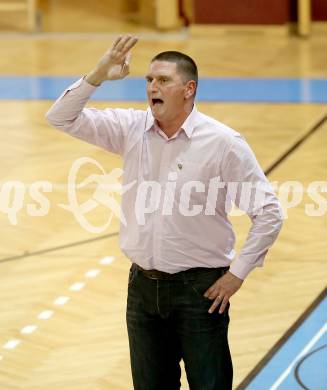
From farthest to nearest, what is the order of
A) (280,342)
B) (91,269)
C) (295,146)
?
(295,146) < (91,269) < (280,342)

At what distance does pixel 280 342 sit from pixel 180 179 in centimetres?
215

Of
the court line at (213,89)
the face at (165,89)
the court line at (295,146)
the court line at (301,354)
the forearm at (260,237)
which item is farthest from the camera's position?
the court line at (213,89)

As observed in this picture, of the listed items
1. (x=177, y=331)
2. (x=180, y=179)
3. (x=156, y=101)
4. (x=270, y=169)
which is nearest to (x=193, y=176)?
(x=180, y=179)

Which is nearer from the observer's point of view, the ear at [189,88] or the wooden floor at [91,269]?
the ear at [189,88]

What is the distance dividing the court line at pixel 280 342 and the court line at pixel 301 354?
0.43ft

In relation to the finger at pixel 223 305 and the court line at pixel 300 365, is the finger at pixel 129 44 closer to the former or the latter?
the finger at pixel 223 305

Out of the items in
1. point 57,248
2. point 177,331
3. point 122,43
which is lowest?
point 57,248

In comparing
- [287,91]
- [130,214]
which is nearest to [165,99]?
[130,214]

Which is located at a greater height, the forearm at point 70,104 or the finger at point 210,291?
the forearm at point 70,104

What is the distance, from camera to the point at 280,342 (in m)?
6.32

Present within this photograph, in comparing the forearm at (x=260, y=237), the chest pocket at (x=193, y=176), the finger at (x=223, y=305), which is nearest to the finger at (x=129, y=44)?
the chest pocket at (x=193, y=176)

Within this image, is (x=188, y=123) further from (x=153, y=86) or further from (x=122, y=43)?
(x=122, y=43)

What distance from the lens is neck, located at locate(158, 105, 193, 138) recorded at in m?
4.50

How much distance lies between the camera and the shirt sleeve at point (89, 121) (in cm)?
446
